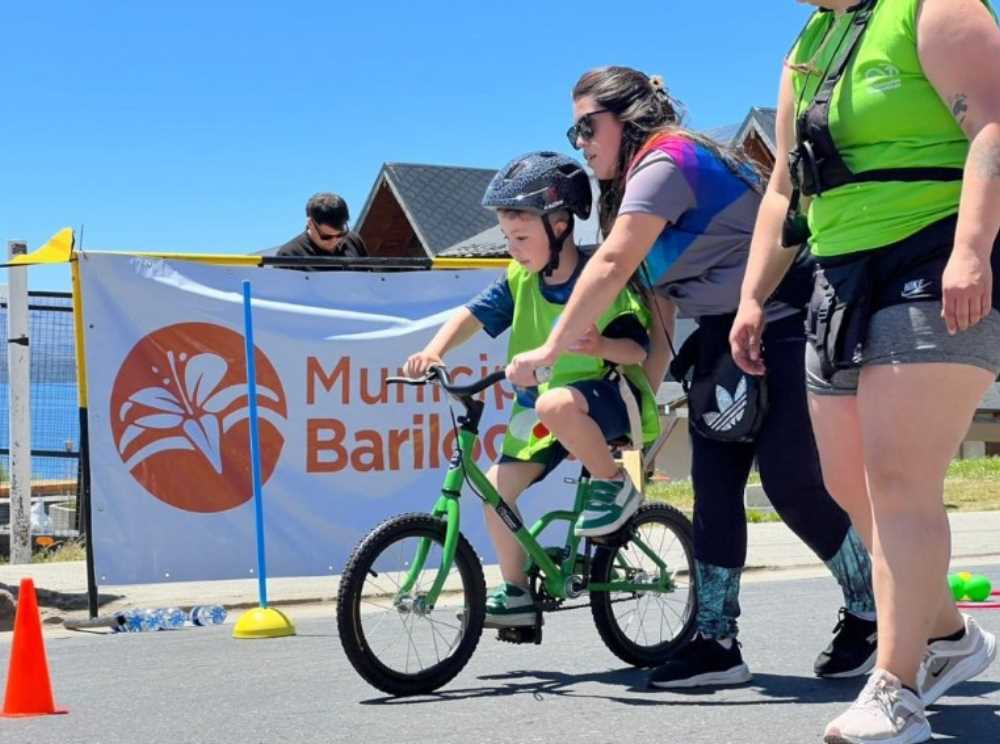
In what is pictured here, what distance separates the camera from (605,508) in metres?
5.34

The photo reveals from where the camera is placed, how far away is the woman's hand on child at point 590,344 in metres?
5.05

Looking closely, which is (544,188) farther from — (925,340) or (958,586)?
(958,586)

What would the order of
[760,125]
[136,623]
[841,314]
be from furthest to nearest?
[760,125] < [136,623] < [841,314]

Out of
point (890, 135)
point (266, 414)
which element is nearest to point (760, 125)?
point (266, 414)

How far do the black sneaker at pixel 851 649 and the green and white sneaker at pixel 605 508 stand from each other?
771mm

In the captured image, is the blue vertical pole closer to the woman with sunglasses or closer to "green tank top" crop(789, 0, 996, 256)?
the woman with sunglasses

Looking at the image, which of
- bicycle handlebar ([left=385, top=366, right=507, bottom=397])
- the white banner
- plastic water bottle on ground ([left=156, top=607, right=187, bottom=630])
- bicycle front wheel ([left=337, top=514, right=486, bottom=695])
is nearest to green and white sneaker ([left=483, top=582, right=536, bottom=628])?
bicycle front wheel ([left=337, top=514, right=486, bottom=695])

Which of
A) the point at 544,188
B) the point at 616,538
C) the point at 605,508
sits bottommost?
the point at 616,538

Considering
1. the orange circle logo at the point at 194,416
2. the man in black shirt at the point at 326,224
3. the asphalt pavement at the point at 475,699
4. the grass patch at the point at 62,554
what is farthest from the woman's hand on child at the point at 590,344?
the grass patch at the point at 62,554

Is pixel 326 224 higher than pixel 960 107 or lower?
higher

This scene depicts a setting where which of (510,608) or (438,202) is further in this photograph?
(438,202)

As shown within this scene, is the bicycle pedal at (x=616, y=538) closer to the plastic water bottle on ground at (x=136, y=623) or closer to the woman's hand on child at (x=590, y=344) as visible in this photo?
the woman's hand on child at (x=590, y=344)

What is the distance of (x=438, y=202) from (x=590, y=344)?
29.6m

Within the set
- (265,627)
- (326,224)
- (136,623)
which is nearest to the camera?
(265,627)
